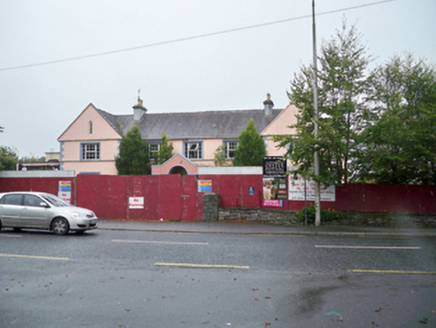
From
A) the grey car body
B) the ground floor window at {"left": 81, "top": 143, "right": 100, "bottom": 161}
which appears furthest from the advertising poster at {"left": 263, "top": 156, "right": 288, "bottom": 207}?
the ground floor window at {"left": 81, "top": 143, "right": 100, "bottom": 161}

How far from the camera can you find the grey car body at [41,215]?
43.3ft

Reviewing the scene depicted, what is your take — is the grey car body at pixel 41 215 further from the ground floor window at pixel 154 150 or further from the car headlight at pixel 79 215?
the ground floor window at pixel 154 150

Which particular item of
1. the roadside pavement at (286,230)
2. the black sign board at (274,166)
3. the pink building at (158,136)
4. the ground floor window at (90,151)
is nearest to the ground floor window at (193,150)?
the pink building at (158,136)

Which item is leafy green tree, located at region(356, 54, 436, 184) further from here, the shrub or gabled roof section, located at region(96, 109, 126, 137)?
gabled roof section, located at region(96, 109, 126, 137)

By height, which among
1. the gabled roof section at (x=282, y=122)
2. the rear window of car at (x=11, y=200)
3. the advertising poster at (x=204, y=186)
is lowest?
the rear window of car at (x=11, y=200)

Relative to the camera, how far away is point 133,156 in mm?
36375

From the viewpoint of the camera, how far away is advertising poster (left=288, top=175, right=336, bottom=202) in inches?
734

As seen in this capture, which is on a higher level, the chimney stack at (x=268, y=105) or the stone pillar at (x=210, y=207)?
the chimney stack at (x=268, y=105)

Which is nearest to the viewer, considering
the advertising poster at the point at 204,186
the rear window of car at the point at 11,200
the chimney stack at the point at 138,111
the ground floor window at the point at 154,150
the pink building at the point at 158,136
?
the rear window of car at the point at 11,200

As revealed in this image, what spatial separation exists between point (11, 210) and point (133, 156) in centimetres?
2291

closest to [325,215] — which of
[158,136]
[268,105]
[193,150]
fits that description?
[193,150]

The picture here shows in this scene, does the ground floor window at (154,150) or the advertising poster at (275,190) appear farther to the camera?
the ground floor window at (154,150)

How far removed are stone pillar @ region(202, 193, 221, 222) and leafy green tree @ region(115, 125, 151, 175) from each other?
18.3 m

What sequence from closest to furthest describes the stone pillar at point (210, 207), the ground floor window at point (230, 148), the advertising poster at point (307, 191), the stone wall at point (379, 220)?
the stone wall at point (379, 220) → the advertising poster at point (307, 191) → the stone pillar at point (210, 207) → the ground floor window at point (230, 148)
